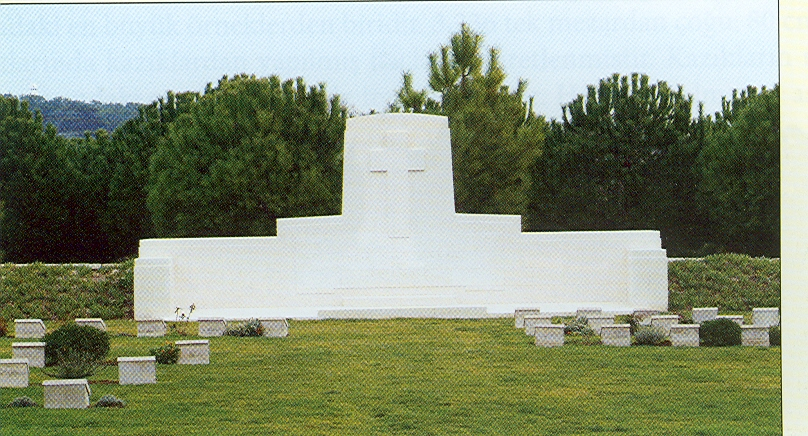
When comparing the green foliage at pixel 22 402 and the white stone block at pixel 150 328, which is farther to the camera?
the white stone block at pixel 150 328

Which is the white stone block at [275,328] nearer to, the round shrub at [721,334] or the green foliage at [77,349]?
the green foliage at [77,349]

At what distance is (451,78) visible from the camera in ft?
109

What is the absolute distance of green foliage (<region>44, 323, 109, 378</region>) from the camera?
12.6 meters

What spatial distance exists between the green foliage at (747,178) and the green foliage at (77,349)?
61.1 ft

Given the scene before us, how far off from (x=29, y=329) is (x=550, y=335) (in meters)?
6.97

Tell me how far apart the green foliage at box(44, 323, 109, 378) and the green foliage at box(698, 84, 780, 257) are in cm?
1864

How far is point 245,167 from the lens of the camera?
2966 cm

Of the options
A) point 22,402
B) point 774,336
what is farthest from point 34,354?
point 774,336

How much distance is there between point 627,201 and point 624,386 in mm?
19589

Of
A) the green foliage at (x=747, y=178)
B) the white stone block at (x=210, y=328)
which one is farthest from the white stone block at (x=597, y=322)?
the green foliage at (x=747, y=178)

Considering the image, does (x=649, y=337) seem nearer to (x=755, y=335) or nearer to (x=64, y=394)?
(x=755, y=335)

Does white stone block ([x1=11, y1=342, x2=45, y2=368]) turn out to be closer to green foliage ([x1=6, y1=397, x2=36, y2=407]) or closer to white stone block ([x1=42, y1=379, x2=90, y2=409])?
green foliage ([x1=6, y1=397, x2=36, y2=407])

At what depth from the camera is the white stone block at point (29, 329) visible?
646 inches

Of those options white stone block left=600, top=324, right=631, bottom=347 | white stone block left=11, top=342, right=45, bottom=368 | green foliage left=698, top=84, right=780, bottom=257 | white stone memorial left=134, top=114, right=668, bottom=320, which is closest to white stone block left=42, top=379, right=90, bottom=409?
white stone block left=11, top=342, right=45, bottom=368
